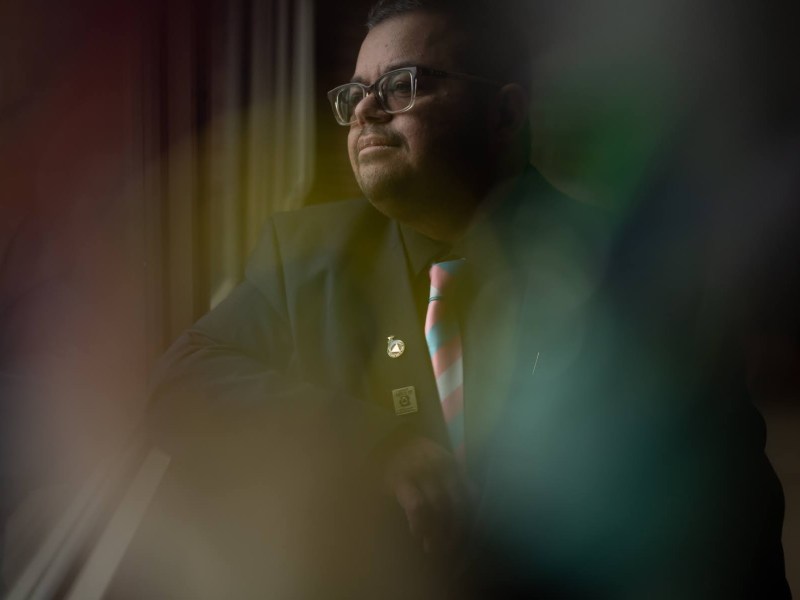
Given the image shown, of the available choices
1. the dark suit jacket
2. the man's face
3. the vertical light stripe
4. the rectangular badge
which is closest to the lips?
the man's face

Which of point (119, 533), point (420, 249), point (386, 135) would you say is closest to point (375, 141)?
point (386, 135)

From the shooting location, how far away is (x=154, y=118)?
0.85 metres

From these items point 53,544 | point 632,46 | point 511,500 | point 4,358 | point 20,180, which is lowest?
point 53,544

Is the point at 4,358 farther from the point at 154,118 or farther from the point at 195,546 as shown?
the point at 154,118

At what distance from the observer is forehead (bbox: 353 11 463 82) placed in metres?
0.57

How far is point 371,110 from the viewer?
0.58 metres

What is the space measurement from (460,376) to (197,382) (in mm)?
243

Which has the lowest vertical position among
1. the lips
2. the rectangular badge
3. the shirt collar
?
the rectangular badge

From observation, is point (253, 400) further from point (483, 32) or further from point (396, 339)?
point (483, 32)

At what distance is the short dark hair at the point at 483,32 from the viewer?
0.57 metres

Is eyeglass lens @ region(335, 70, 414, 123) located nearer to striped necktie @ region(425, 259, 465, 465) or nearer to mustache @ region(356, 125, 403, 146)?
mustache @ region(356, 125, 403, 146)

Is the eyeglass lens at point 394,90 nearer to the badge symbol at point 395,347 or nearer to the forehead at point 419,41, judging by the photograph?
the forehead at point 419,41

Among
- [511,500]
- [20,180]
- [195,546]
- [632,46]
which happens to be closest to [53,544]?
[195,546]

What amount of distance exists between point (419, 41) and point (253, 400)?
13.3 inches
